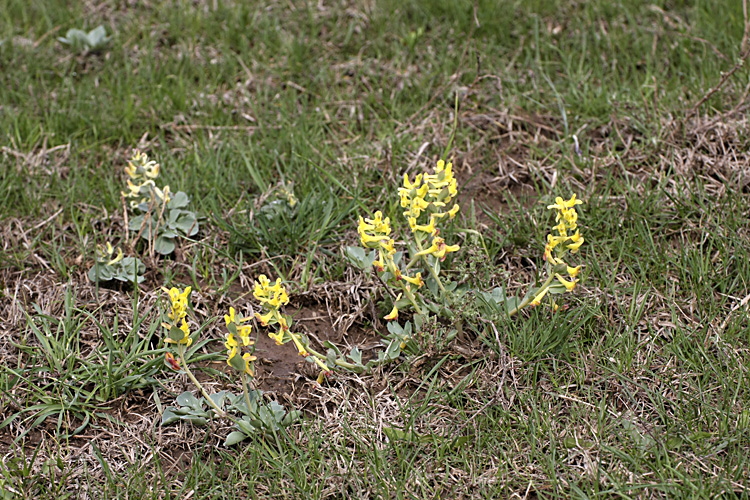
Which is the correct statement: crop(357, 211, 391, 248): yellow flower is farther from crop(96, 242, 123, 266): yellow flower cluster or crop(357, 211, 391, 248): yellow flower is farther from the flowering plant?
crop(96, 242, 123, 266): yellow flower cluster

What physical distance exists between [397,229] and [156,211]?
923 millimetres

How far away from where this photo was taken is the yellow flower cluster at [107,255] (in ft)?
8.87

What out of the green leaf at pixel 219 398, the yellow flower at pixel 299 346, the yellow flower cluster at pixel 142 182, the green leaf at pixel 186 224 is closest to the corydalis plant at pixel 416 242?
the yellow flower at pixel 299 346

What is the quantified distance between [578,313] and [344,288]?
832 millimetres

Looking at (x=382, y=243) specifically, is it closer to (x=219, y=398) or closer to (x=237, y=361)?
(x=237, y=361)

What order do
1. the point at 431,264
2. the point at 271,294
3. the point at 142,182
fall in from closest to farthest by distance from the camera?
1. the point at 271,294
2. the point at 431,264
3. the point at 142,182

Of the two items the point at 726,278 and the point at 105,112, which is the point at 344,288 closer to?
the point at 726,278

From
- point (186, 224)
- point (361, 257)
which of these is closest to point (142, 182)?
point (186, 224)

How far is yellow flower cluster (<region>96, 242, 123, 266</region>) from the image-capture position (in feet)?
8.87

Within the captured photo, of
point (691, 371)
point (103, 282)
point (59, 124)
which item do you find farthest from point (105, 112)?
point (691, 371)

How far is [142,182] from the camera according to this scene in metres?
2.82

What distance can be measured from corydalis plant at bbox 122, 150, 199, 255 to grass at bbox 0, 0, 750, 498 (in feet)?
0.26

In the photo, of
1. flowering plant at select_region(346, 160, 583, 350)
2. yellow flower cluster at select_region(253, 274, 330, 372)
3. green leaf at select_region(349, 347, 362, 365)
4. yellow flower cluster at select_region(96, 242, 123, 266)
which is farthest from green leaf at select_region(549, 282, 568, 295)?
yellow flower cluster at select_region(96, 242, 123, 266)

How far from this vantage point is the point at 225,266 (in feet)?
9.23
